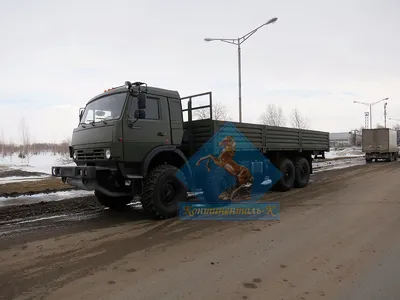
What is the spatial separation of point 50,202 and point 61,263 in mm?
5448

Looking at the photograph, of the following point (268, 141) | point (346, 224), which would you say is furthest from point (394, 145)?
point (346, 224)

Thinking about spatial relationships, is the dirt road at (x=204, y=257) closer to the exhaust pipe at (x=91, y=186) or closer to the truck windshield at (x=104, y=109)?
the exhaust pipe at (x=91, y=186)

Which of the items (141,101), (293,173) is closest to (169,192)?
(141,101)

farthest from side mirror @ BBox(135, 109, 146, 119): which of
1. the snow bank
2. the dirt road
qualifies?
the snow bank

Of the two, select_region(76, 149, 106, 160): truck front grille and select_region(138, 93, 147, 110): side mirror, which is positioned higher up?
select_region(138, 93, 147, 110): side mirror

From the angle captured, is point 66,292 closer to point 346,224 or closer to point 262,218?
point 262,218

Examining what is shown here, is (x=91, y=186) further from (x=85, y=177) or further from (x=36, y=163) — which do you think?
(x=36, y=163)

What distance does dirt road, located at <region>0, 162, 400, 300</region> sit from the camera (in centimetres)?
368

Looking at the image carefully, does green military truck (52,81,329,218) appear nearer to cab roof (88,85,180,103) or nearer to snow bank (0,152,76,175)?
cab roof (88,85,180,103)

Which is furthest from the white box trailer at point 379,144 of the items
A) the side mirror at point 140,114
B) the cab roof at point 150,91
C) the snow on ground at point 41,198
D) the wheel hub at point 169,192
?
the side mirror at point 140,114

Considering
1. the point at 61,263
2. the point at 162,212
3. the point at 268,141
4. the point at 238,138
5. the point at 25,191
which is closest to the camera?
the point at 61,263

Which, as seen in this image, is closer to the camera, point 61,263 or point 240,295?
point 240,295

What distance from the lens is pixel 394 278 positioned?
12.9 feet

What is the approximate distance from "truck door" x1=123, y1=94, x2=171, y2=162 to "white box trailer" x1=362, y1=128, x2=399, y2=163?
27.9 meters
